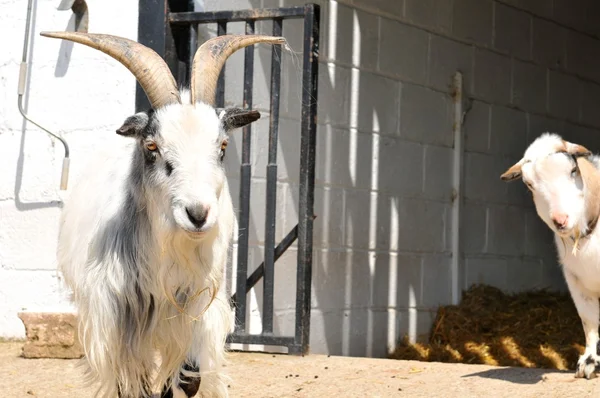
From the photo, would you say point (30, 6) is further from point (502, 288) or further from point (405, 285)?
point (502, 288)

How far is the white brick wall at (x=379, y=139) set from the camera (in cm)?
686

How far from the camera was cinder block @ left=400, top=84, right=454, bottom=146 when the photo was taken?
27.7 feet

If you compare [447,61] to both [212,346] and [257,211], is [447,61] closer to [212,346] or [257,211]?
[257,211]

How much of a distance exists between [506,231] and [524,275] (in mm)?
551

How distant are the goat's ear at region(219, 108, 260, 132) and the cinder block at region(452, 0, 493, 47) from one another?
16.6 feet

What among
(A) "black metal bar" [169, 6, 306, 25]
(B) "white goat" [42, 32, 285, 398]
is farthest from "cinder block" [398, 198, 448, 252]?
(B) "white goat" [42, 32, 285, 398]

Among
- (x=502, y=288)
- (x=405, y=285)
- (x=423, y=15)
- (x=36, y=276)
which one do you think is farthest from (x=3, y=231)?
(x=502, y=288)

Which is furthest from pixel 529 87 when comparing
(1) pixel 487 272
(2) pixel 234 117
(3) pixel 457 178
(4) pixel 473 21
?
(2) pixel 234 117

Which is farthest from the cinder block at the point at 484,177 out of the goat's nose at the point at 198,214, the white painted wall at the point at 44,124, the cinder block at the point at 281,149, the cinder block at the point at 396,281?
the goat's nose at the point at 198,214

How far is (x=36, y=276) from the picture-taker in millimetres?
6848

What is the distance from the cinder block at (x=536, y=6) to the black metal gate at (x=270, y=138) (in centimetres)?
378

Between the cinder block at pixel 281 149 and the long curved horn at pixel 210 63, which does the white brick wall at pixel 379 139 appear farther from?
the long curved horn at pixel 210 63

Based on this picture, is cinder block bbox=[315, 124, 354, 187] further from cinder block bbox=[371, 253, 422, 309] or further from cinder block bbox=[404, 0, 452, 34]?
cinder block bbox=[404, 0, 452, 34]

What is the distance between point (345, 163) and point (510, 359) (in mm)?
1980
